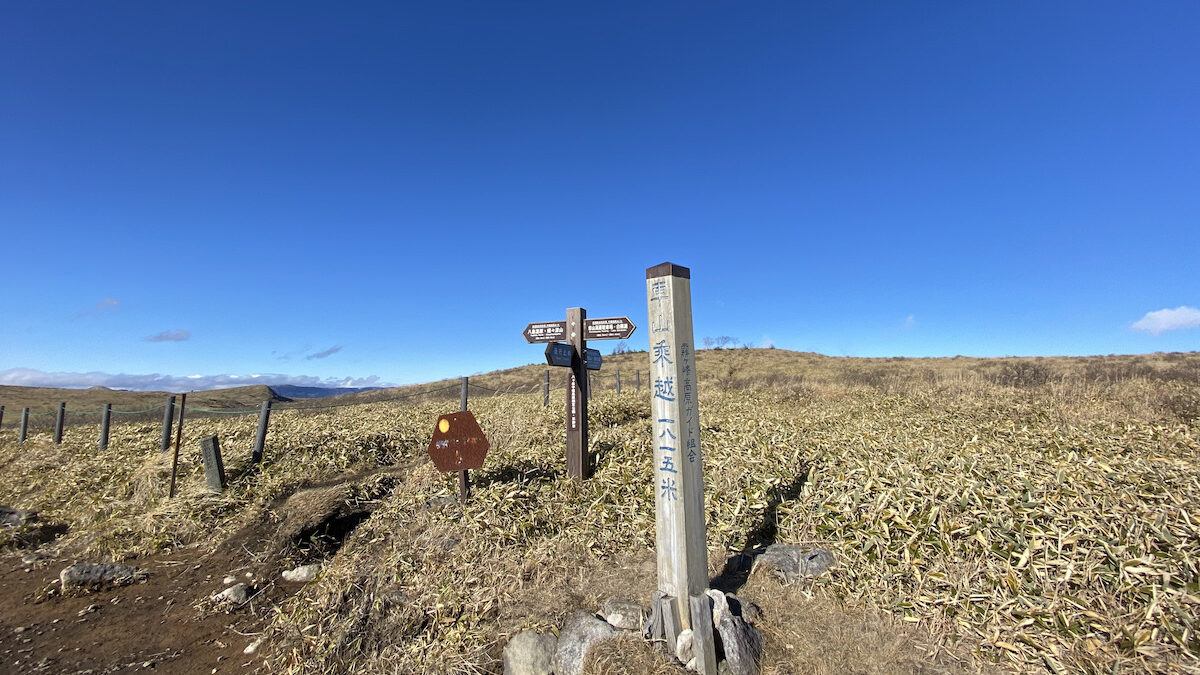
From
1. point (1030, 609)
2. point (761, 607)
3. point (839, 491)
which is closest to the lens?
point (1030, 609)

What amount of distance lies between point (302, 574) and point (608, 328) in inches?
189

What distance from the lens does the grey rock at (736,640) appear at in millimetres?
3598

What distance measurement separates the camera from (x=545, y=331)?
7.59 meters

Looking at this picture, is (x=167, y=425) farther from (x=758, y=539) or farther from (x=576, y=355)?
(x=758, y=539)

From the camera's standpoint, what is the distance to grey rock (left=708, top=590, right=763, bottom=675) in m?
3.60

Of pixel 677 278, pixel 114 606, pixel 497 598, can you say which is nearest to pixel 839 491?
pixel 677 278

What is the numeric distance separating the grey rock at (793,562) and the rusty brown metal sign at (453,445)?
348 centimetres

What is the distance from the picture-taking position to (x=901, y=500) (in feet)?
16.3

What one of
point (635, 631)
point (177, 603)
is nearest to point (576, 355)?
point (635, 631)

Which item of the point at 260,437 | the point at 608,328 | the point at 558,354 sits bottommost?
the point at 260,437

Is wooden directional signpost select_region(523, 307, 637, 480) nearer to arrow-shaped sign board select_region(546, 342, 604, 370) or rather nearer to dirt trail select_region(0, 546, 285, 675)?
arrow-shaped sign board select_region(546, 342, 604, 370)

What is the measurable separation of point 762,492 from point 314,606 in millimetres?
4801

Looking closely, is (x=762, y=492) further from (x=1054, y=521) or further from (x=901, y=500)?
(x=1054, y=521)

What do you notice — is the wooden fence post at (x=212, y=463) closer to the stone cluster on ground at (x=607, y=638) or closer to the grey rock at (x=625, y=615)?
the stone cluster on ground at (x=607, y=638)
